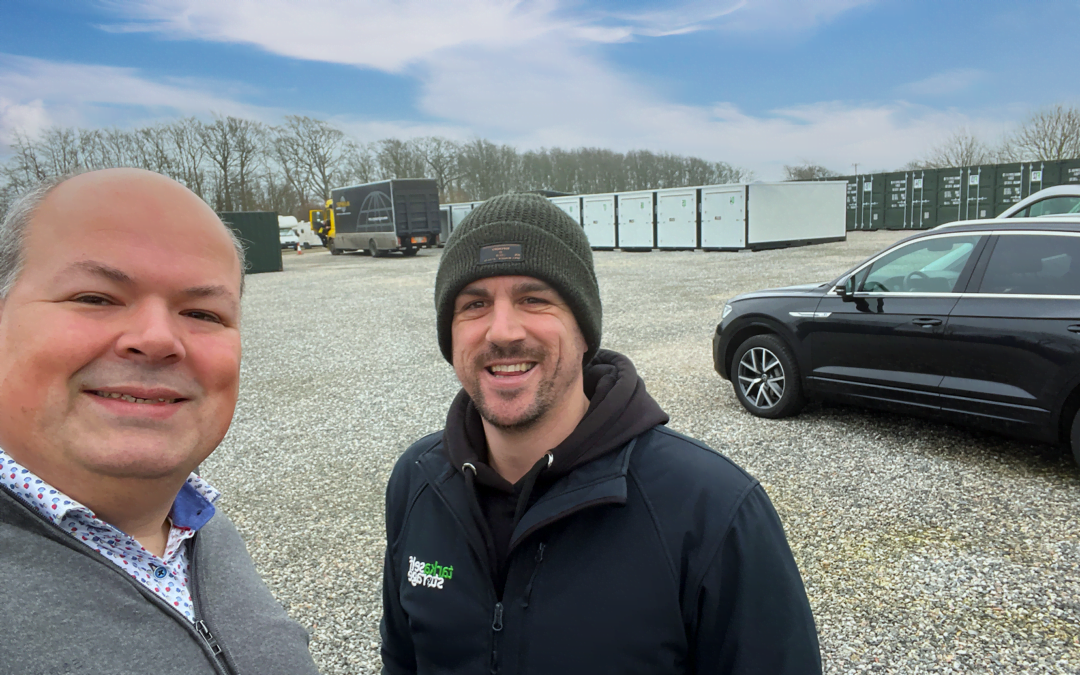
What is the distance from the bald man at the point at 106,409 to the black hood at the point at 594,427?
59cm

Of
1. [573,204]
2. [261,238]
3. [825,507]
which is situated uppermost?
[573,204]

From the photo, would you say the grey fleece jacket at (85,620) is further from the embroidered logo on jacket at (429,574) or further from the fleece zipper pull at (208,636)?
the embroidered logo on jacket at (429,574)

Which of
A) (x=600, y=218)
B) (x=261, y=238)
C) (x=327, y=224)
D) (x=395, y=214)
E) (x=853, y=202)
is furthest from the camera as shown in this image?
(x=327, y=224)

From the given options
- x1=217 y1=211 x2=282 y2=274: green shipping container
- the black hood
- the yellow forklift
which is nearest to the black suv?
the black hood

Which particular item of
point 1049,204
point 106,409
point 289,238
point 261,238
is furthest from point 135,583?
point 289,238

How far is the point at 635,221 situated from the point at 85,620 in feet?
95.7

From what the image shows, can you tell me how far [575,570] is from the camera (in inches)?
55.1

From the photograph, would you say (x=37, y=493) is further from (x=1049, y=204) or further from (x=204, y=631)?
(x=1049, y=204)

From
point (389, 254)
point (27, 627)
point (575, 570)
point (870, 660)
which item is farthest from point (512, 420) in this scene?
point (389, 254)

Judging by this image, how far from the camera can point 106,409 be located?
1.03 metres

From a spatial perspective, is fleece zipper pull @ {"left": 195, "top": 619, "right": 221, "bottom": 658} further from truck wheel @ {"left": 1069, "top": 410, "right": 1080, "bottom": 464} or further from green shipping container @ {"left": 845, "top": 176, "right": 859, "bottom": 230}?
green shipping container @ {"left": 845, "top": 176, "right": 859, "bottom": 230}

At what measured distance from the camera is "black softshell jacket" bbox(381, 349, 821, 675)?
1352 millimetres

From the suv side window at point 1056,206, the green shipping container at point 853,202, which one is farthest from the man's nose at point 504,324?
the green shipping container at point 853,202

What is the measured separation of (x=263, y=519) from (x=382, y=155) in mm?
66286
